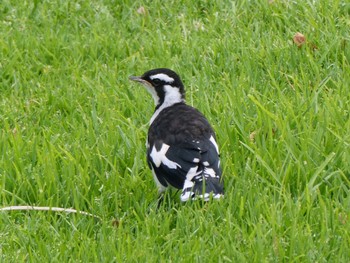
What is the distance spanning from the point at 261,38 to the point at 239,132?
5.95 feet

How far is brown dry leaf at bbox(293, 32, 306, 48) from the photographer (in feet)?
25.4

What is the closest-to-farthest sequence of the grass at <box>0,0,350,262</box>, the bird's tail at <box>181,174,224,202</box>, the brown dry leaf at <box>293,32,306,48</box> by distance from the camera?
the grass at <box>0,0,350,262</box>
the bird's tail at <box>181,174,224,202</box>
the brown dry leaf at <box>293,32,306,48</box>

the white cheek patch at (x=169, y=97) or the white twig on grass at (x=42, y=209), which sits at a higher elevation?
the white cheek patch at (x=169, y=97)

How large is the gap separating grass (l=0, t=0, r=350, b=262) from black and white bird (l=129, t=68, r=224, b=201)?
13cm

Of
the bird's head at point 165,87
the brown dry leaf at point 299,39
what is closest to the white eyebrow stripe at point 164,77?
the bird's head at point 165,87

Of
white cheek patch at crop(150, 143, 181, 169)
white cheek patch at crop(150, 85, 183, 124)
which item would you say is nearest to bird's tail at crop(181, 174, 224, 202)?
white cheek patch at crop(150, 143, 181, 169)

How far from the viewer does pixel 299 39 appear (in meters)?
7.80

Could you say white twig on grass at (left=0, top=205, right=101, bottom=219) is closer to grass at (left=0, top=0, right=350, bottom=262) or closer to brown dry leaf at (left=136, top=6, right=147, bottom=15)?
grass at (left=0, top=0, right=350, bottom=262)

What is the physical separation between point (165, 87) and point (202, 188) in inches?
48.5

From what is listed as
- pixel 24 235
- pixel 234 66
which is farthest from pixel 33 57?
pixel 24 235

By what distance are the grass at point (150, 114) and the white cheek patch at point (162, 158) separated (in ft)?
0.81

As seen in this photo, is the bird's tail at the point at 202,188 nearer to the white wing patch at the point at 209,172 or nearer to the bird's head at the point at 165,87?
the white wing patch at the point at 209,172

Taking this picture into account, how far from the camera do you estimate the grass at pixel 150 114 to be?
5266mm

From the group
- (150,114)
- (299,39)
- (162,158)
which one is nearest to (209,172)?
(162,158)
